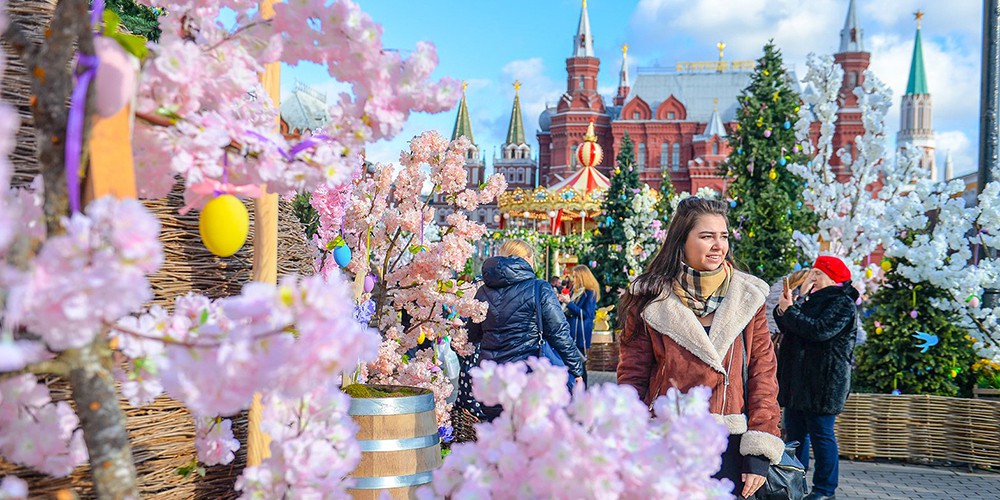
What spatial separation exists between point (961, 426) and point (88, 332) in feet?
25.4

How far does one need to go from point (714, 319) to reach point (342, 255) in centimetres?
165

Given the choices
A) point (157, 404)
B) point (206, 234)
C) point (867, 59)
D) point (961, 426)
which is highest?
point (867, 59)

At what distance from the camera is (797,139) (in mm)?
13367

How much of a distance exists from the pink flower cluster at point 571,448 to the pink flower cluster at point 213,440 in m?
0.61

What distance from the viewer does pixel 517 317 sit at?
529 centimetres

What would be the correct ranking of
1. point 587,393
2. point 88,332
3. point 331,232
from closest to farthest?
point 88,332 → point 587,393 → point 331,232

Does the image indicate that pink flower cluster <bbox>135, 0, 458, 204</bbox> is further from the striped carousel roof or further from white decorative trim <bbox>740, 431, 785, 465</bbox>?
the striped carousel roof

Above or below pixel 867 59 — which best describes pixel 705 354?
below

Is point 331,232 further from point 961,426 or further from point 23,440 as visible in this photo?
point 961,426

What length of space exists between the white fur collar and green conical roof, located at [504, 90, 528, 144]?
7408 centimetres

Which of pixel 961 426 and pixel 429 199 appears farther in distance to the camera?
pixel 961 426

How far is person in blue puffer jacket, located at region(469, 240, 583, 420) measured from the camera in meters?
5.29

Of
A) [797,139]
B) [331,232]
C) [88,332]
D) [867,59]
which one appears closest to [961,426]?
[331,232]

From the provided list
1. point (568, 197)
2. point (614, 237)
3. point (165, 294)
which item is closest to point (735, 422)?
point (165, 294)
